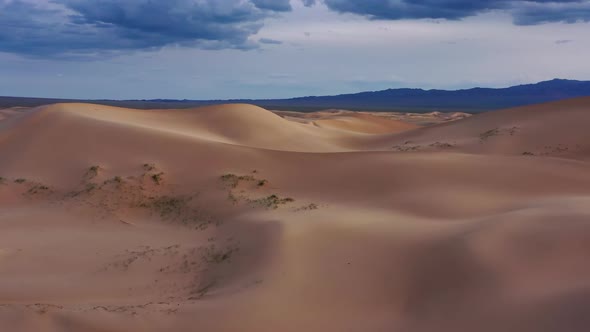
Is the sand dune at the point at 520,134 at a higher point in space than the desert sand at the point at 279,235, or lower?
higher

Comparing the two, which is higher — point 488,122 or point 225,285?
point 488,122

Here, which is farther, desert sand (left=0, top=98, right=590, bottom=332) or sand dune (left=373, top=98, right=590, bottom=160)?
sand dune (left=373, top=98, right=590, bottom=160)

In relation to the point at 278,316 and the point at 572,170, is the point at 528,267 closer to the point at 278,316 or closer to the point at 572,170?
the point at 278,316

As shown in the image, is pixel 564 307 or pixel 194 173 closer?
pixel 564 307

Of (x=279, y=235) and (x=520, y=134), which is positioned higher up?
(x=520, y=134)

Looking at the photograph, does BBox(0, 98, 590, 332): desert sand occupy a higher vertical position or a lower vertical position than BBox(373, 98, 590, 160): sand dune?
lower

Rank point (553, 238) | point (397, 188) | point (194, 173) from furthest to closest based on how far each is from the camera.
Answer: point (194, 173) → point (397, 188) → point (553, 238)

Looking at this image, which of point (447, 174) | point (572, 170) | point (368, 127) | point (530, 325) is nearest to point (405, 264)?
point (530, 325)

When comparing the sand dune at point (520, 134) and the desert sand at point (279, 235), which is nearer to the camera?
the desert sand at point (279, 235)
